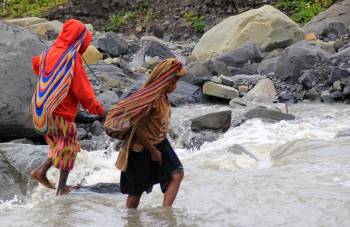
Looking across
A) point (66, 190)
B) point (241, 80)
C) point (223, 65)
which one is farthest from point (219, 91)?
point (66, 190)

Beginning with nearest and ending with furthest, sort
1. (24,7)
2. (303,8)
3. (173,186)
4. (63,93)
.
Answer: (173,186)
(63,93)
(303,8)
(24,7)

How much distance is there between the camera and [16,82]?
9484 mm

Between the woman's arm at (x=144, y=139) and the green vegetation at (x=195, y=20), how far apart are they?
58.7 ft

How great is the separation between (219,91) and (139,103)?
7.53m

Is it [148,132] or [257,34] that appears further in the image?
[257,34]

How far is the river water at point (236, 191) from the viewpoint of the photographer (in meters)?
5.52

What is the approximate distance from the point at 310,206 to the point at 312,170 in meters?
1.50

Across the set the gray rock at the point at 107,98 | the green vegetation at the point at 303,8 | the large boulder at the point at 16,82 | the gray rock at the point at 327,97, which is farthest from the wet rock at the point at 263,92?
the green vegetation at the point at 303,8

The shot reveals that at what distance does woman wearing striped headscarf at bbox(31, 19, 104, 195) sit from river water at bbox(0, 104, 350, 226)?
1.65 feet

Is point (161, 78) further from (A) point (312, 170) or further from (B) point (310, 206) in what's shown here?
(A) point (312, 170)

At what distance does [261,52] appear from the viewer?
1620 cm

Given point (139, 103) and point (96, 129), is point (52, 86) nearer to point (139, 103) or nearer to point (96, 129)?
point (139, 103)

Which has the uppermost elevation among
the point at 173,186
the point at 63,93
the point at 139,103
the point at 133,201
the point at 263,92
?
the point at 139,103

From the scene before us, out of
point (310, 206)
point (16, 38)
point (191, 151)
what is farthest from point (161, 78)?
point (16, 38)
